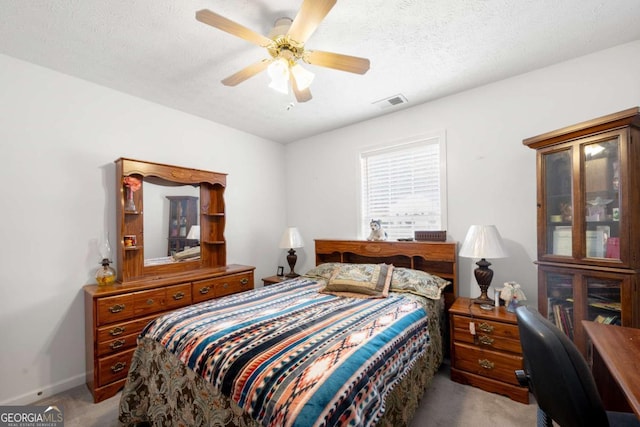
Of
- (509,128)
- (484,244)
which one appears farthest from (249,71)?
(509,128)

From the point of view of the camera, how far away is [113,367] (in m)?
2.16

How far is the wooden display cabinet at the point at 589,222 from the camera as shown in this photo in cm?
162

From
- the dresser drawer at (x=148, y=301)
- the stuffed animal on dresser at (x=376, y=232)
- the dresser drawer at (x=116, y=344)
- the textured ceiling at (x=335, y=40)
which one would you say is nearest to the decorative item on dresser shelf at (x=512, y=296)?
the stuffed animal on dresser at (x=376, y=232)

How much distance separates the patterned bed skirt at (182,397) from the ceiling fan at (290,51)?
1.84 m

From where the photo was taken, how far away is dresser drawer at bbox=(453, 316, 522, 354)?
1.99 meters

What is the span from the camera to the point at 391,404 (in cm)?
143

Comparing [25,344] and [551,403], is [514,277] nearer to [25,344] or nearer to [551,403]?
[551,403]

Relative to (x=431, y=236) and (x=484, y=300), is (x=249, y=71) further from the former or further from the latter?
(x=484, y=300)

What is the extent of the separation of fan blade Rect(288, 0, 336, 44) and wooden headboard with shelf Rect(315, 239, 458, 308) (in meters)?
2.17

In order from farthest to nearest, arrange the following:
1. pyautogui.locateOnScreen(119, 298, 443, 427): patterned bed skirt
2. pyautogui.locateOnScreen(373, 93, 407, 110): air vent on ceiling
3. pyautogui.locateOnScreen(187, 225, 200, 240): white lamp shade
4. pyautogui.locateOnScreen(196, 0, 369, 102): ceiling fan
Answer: pyautogui.locateOnScreen(187, 225, 200, 240): white lamp shade, pyautogui.locateOnScreen(373, 93, 407, 110): air vent on ceiling, pyautogui.locateOnScreen(196, 0, 369, 102): ceiling fan, pyautogui.locateOnScreen(119, 298, 443, 427): patterned bed skirt

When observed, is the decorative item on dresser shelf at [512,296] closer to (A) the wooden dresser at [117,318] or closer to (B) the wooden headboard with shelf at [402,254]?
(B) the wooden headboard with shelf at [402,254]

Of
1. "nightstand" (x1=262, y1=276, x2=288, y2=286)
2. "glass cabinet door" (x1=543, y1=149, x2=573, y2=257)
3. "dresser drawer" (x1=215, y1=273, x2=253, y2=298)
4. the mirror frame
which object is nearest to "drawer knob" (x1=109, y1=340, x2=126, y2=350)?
the mirror frame

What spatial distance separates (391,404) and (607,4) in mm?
2681

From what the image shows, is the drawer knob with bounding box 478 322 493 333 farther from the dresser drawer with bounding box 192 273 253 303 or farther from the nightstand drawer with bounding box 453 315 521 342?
the dresser drawer with bounding box 192 273 253 303
